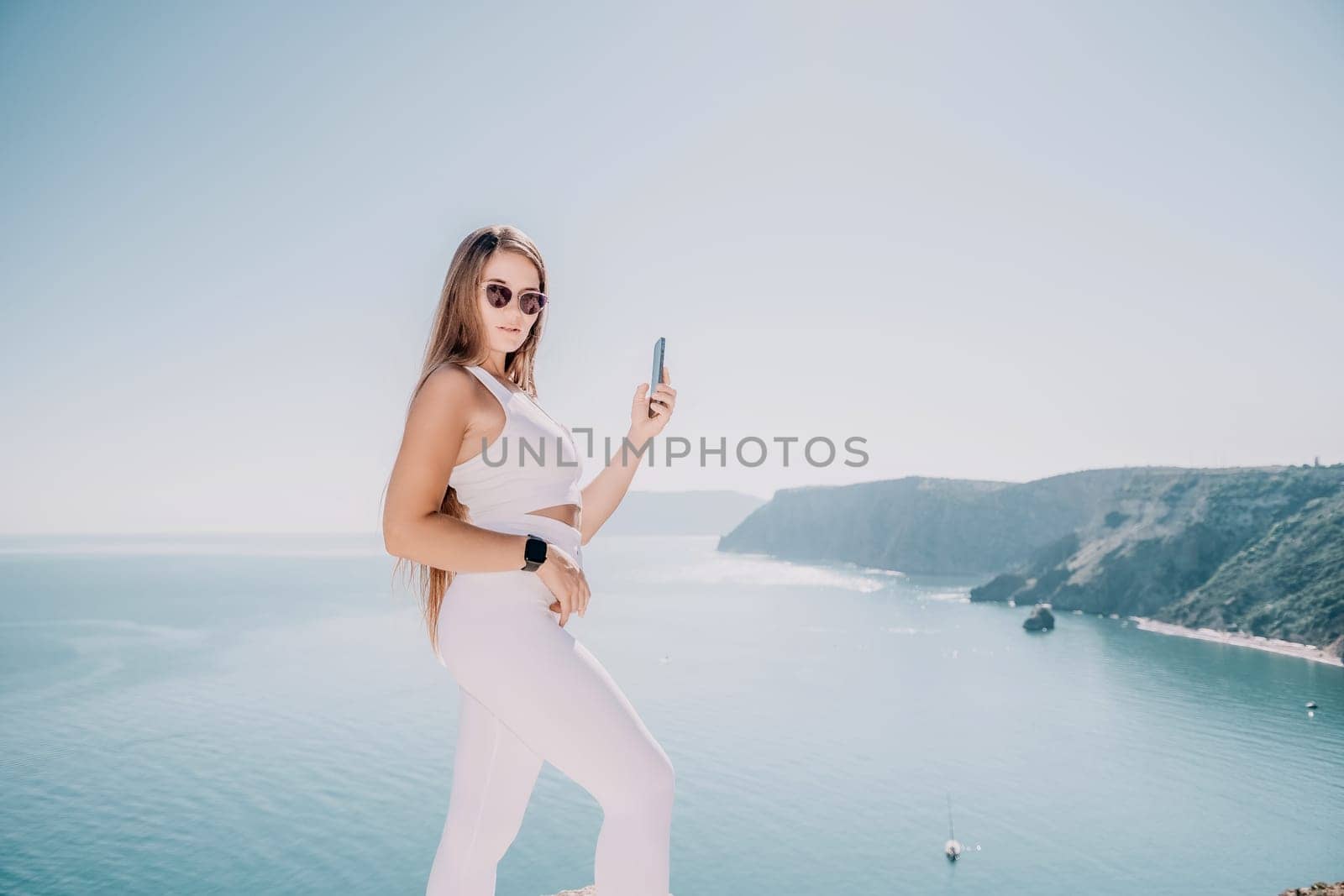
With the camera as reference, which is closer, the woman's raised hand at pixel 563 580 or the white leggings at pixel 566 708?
the white leggings at pixel 566 708

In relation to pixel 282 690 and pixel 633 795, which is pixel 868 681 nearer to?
pixel 282 690

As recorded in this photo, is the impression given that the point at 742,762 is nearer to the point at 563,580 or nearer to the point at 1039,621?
the point at 563,580

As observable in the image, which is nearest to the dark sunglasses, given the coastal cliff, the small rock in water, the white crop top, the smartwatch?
the white crop top

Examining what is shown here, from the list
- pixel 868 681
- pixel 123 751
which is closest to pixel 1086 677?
pixel 868 681

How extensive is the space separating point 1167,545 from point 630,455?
122 meters

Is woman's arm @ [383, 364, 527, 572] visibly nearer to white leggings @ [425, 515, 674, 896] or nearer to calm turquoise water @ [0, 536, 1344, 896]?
white leggings @ [425, 515, 674, 896]

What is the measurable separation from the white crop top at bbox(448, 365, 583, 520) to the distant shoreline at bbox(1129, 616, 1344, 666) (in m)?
99.8

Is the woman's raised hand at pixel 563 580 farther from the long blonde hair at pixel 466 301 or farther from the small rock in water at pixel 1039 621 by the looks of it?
the small rock in water at pixel 1039 621

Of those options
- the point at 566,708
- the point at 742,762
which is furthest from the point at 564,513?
the point at 742,762

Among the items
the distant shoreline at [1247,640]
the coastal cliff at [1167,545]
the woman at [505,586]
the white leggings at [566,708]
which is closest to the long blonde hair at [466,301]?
the woman at [505,586]

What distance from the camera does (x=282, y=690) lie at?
202 ft

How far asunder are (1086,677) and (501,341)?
280 feet

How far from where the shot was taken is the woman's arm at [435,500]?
174cm

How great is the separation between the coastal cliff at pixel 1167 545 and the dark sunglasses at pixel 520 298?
10194 centimetres
